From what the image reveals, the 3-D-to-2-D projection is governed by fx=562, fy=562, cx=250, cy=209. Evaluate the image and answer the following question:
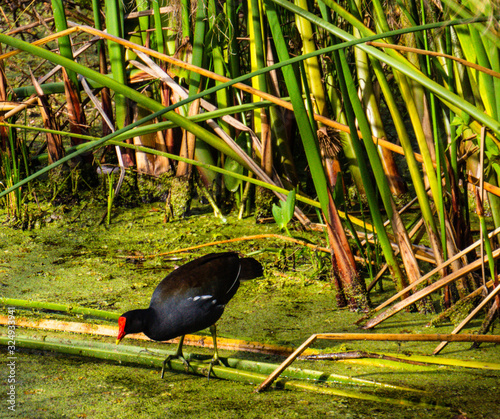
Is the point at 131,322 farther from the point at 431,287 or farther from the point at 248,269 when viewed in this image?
the point at 431,287

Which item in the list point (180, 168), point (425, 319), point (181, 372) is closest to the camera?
point (181, 372)

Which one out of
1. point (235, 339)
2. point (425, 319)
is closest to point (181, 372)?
point (235, 339)

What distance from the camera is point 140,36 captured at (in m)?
2.95

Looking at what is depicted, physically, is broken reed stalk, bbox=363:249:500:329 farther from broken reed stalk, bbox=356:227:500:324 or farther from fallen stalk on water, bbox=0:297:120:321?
fallen stalk on water, bbox=0:297:120:321

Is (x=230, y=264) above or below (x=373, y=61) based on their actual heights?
below

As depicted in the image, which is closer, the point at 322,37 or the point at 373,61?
the point at 373,61

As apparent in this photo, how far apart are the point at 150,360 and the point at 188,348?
0.90 feet

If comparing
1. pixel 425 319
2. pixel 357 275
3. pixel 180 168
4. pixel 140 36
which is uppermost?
pixel 140 36

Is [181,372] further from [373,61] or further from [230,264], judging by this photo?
[373,61]

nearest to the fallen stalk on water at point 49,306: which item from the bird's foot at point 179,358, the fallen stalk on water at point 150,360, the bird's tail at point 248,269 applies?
the fallen stalk on water at point 150,360

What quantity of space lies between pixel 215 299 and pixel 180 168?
4.00 ft

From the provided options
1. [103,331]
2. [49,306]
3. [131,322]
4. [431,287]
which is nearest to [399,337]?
[431,287]

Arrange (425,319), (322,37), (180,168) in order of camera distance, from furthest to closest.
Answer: (180,168), (322,37), (425,319)

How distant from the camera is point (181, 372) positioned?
1769mm
